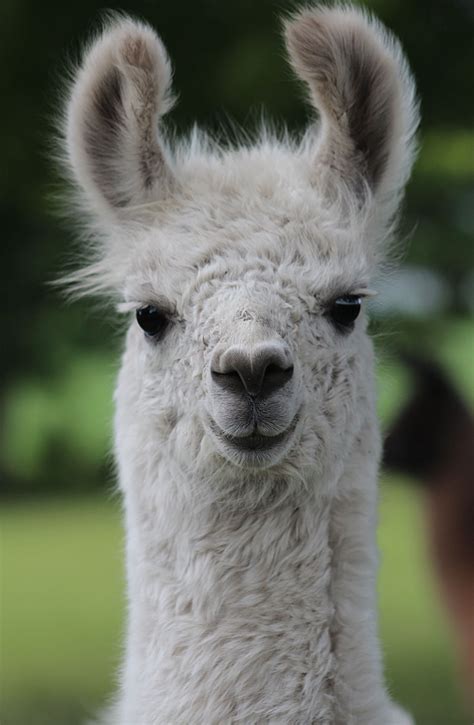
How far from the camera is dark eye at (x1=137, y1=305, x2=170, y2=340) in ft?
9.72

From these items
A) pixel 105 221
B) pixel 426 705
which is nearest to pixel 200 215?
pixel 105 221

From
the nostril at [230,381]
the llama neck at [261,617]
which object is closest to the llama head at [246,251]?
the nostril at [230,381]

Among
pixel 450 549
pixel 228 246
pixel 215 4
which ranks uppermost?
pixel 215 4

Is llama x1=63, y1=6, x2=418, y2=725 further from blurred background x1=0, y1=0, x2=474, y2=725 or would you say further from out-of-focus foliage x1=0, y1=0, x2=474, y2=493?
out-of-focus foliage x1=0, y1=0, x2=474, y2=493

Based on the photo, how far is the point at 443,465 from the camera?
27.1 ft

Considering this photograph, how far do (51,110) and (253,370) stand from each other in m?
6.72

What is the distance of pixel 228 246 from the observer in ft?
9.52

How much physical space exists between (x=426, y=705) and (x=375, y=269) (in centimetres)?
527

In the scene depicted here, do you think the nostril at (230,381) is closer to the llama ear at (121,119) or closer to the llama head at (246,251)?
the llama head at (246,251)

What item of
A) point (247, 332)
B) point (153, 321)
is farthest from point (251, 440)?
point (153, 321)

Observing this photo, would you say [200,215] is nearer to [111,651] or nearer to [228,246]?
[228,246]

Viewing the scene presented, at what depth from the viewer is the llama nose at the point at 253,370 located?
2557mm

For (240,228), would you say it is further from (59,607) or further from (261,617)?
(59,607)

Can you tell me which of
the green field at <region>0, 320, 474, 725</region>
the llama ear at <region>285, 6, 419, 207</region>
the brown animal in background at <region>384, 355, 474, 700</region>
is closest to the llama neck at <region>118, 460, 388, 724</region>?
the llama ear at <region>285, 6, 419, 207</region>
